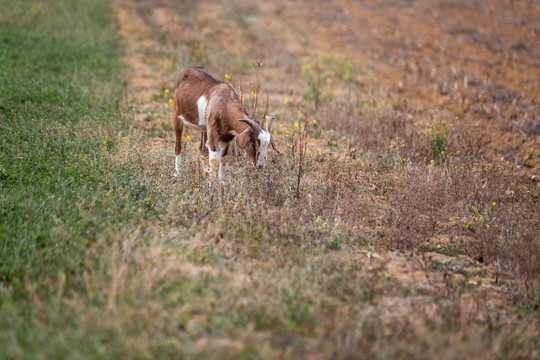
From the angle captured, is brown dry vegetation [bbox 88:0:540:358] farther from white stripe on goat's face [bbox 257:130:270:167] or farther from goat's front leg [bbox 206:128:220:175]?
white stripe on goat's face [bbox 257:130:270:167]

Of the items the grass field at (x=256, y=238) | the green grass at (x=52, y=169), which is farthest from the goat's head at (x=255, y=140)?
the green grass at (x=52, y=169)

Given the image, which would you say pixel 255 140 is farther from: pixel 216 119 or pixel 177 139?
pixel 177 139

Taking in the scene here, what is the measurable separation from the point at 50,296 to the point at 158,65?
11.7 meters

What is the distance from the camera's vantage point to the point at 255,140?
6.43m

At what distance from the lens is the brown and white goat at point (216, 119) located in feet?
20.9

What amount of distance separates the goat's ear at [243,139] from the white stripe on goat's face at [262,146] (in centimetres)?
21

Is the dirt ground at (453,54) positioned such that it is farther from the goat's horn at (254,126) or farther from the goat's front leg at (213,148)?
the goat's front leg at (213,148)

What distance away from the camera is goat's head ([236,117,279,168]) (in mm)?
6254

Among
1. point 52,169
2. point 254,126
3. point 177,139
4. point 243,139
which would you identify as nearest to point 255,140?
point 243,139

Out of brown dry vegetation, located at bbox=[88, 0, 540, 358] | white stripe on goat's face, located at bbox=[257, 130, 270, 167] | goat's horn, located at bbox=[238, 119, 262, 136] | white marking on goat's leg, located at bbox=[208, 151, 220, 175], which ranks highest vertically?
goat's horn, located at bbox=[238, 119, 262, 136]

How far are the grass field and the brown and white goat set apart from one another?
1.46 feet

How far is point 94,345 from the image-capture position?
3604 mm

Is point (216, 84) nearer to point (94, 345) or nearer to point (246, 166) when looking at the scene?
point (246, 166)

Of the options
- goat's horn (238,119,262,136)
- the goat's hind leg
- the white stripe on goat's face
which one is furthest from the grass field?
goat's horn (238,119,262,136)
